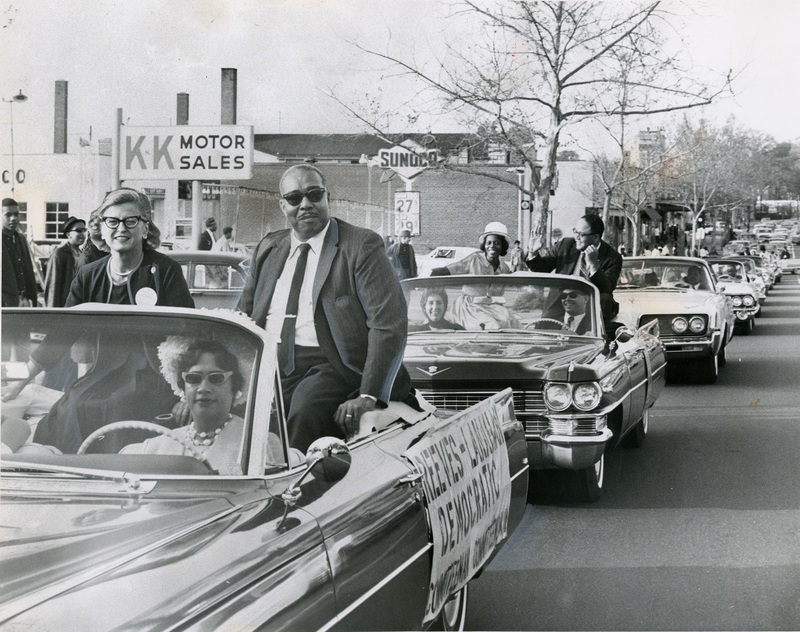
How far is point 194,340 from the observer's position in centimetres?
292

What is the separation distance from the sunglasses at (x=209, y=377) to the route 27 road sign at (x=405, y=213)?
630 cm

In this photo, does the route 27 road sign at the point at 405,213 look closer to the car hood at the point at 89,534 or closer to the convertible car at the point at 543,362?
the convertible car at the point at 543,362

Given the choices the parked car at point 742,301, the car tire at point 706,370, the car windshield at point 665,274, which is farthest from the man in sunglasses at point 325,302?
the parked car at point 742,301

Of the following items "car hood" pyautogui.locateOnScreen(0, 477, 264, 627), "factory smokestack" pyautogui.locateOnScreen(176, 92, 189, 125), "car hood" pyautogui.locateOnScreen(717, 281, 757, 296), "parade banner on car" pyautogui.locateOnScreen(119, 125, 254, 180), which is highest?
"factory smokestack" pyautogui.locateOnScreen(176, 92, 189, 125)

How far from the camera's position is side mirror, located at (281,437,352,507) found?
8.94 ft

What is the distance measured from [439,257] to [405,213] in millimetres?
5625

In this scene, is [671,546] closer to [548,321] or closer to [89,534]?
[548,321]

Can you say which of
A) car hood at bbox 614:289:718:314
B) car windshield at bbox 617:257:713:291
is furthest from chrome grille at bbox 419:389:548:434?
car windshield at bbox 617:257:713:291

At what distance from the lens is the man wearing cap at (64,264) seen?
4.39 meters

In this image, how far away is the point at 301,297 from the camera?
14.7 feet

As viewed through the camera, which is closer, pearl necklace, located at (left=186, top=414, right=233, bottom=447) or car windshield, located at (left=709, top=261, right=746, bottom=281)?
pearl necklace, located at (left=186, top=414, right=233, bottom=447)

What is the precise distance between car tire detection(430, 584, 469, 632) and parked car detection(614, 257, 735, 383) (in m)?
7.91

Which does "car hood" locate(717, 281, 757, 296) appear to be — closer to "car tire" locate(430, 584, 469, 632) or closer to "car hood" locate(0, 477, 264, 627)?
"car tire" locate(430, 584, 469, 632)

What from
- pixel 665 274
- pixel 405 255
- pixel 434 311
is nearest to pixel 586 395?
pixel 434 311
